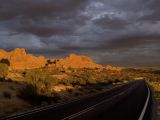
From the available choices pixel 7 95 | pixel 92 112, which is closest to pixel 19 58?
pixel 7 95

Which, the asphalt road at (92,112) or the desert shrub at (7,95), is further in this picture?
the desert shrub at (7,95)

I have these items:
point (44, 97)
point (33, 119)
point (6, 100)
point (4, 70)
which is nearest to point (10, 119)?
point (33, 119)

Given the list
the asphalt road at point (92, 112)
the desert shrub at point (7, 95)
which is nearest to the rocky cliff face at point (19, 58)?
the desert shrub at point (7, 95)

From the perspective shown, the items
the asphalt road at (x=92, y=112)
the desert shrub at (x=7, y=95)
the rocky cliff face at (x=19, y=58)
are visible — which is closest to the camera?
the asphalt road at (x=92, y=112)

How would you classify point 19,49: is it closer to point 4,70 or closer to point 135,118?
point 4,70

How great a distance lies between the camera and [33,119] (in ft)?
53.0

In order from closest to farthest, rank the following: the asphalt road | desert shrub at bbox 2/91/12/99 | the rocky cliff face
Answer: the asphalt road → desert shrub at bbox 2/91/12/99 → the rocky cliff face

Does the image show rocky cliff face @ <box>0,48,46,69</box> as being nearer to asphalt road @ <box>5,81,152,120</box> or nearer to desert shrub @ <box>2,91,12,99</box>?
desert shrub @ <box>2,91,12,99</box>

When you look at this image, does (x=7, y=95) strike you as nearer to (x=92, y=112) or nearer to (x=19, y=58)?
(x=92, y=112)

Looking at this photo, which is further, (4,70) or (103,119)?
(4,70)

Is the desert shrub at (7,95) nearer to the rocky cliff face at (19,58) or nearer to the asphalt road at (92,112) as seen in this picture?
the asphalt road at (92,112)

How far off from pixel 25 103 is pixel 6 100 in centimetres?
155

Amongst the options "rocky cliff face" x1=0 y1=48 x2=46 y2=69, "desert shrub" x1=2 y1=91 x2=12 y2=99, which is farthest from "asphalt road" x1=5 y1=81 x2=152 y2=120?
"rocky cliff face" x1=0 y1=48 x2=46 y2=69

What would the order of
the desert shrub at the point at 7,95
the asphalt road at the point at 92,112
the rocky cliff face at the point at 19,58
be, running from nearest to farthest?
the asphalt road at the point at 92,112 → the desert shrub at the point at 7,95 → the rocky cliff face at the point at 19,58
